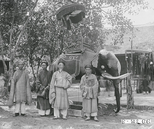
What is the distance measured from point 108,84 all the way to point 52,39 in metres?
4.03

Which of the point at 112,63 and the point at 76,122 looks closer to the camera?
the point at 76,122

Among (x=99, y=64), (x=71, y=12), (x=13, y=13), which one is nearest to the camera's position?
(x=99, y=64)

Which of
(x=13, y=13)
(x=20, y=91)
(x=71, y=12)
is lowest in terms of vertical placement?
(x=20, y=91)

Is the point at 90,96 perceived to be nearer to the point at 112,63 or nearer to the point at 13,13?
the point at 112,63

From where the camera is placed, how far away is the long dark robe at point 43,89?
700cm

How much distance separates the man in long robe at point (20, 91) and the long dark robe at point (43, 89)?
12.0 inches

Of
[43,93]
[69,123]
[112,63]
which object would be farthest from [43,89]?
[112,63]

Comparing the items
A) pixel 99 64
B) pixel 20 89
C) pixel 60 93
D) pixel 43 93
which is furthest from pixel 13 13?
pixel 60 93

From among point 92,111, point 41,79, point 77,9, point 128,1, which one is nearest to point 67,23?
point 77,9

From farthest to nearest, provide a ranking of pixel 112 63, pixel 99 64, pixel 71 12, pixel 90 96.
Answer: pixel 71 12 → pixel 99 64 → pixel 112 63 → pixel 90 96

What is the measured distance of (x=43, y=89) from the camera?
23.2 ft

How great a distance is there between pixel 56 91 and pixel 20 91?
1.10 m

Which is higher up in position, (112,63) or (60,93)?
(112,63)

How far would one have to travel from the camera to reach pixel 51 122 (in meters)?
6.10
